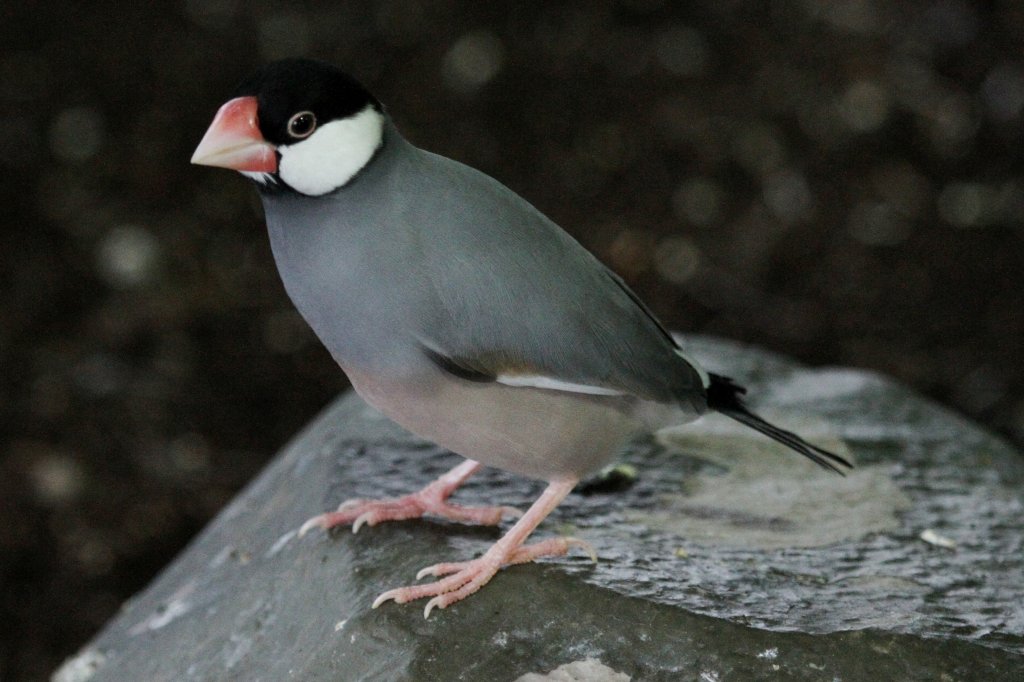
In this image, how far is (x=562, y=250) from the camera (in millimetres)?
2475

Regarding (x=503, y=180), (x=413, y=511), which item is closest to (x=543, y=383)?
(x=413, y=511)

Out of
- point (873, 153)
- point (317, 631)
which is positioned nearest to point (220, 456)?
point (317, 631)

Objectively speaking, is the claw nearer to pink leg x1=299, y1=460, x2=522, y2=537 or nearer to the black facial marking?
pink leg x1=299, y1=460, x2=522, y2=537

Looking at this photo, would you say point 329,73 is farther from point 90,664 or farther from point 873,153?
point 873,153

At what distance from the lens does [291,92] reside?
226 cm

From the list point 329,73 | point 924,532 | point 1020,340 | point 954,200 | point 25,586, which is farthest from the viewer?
point 954,200

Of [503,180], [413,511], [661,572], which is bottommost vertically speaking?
[661,572]

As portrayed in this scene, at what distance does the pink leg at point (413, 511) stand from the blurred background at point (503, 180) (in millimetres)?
2410

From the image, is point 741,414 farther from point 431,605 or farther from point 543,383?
point 431,605

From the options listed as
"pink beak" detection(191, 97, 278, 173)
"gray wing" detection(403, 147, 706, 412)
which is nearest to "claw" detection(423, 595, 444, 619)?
"gray wing" detection(403, 147, 706, 412)

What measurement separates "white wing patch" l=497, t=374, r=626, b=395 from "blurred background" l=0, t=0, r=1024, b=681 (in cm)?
292

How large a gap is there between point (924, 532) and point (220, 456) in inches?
122

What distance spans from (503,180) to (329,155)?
3.50 meters

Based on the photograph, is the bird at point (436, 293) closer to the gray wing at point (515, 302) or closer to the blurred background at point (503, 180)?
the gray wing at point (515, 302)
